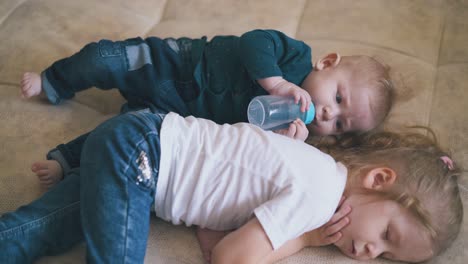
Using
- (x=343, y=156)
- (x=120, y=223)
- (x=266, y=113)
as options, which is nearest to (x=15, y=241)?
(x=120, y=223)

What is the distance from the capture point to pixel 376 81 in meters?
1.30

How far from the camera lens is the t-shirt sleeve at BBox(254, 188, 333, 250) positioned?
3.13 feet

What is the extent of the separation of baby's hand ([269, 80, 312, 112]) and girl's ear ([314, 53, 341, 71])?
0.15 metres

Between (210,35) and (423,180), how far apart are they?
0.82 meters

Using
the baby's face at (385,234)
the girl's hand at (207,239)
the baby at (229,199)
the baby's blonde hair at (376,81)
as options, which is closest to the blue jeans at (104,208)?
the baby at (229,199)

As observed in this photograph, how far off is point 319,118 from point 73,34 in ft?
2.70

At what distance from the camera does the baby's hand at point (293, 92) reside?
1.21 meters

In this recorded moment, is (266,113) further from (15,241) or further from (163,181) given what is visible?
(15,241)

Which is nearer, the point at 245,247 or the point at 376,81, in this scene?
the point at 245,247

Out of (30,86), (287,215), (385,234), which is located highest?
(30,86)

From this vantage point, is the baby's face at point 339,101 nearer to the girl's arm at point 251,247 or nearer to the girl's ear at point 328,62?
the girl's ear at point 328,62

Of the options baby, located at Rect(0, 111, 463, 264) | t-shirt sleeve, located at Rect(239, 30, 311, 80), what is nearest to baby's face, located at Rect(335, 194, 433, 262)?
baby, located at Rect(0, 111, 463, 264)

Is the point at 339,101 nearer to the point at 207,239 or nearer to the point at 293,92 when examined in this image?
the point at 293,92

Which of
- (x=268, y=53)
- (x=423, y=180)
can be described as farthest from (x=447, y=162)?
(x=268, y=53)
